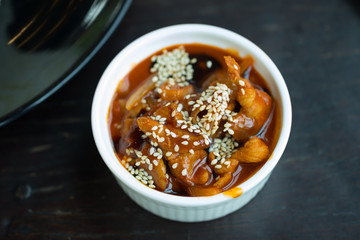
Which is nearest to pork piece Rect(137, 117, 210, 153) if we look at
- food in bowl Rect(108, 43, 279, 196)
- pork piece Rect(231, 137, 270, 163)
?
food in bowl Rect(108, 43, 279, 196)

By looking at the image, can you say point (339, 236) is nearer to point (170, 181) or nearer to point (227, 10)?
point (170, 181)

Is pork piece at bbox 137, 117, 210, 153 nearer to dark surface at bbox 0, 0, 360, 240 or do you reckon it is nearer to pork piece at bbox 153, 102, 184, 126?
pork piece at bbox 153, 102, 184, 126

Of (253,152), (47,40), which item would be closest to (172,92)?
(253,152)

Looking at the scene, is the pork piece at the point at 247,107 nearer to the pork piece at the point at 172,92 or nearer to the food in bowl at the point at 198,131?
the food in bowl at the point at 198,131

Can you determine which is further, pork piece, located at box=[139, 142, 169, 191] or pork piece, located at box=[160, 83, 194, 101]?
pork piece, located at box=[160, 83, 194, 101]

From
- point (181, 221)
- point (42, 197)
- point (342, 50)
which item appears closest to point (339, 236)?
point (181, 221)

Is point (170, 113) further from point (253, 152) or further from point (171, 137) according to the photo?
point (253, 152)
